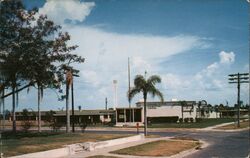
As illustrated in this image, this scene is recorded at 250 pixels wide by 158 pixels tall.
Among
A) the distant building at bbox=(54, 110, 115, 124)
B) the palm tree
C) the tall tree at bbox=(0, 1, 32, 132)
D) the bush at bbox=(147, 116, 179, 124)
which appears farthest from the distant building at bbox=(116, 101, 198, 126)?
the tall tree at bbox=(0, 1, 32, 132)

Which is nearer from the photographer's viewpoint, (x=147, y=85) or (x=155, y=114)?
(x=147, y=85)

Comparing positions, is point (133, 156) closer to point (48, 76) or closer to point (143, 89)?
point (48, 76)

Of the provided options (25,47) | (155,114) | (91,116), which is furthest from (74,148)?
(91,116)

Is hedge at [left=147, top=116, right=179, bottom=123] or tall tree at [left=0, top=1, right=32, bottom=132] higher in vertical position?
tall tree at [left=0, top=1, right=32, bottom=132]

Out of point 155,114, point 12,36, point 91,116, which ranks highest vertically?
point 12,36

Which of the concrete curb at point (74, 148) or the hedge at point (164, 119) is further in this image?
the hedge at point (164, 119)

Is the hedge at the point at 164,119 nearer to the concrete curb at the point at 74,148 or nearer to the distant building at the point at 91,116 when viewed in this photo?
the distant building at the point at 91,116

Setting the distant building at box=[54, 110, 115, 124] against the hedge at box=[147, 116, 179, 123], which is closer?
the hedge at box=[147, 116, 179, 123]


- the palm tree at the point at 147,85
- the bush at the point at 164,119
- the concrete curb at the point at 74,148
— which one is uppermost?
the palm tree at the point at 147,85

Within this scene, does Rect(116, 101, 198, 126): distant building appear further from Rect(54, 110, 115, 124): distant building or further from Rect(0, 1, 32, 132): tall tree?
Rect(0, 1, 32, 132): tall tree

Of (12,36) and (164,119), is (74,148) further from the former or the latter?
(164,119)

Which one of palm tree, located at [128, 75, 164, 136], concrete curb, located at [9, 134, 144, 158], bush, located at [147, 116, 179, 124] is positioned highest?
palm tree, located at [128, 75, 164, 136]

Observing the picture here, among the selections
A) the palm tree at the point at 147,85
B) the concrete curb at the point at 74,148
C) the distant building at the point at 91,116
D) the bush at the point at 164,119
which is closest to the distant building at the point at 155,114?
the bush at the point at 164,119

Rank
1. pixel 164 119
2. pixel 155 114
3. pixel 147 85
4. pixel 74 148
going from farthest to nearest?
1. pixel 155 114
2. pixel 164 119
3. pixel 147 85
4. pixel 74 148
